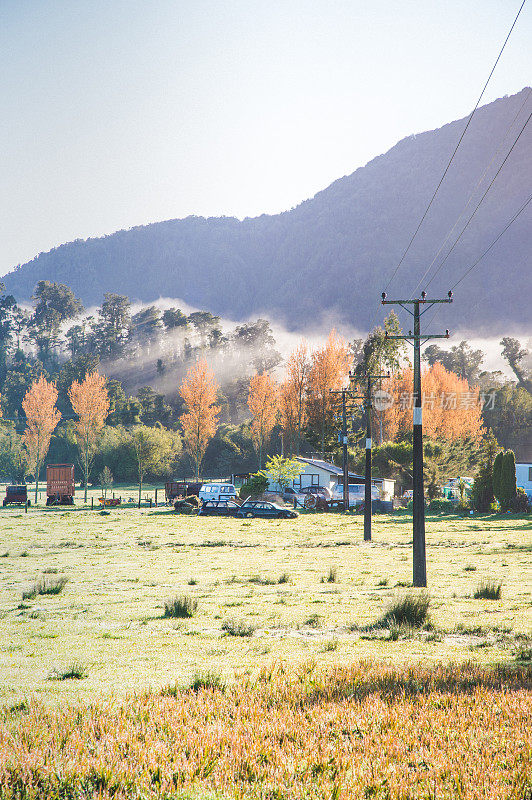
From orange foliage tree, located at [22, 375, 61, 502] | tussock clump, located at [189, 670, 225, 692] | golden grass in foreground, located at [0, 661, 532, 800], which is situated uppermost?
orange foliage tree, located at [22, 375, 61, 502]

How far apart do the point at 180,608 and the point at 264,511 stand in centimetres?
3315

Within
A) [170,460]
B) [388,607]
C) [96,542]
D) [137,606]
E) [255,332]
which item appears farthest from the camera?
[255,332]

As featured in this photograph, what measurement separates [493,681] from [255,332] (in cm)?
14056

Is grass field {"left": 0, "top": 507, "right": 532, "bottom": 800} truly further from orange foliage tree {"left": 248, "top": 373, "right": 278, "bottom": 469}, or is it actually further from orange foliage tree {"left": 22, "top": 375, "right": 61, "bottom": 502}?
orange foliage tree {"left": 248, "top": 373, "right": 278, "bottom": 469}

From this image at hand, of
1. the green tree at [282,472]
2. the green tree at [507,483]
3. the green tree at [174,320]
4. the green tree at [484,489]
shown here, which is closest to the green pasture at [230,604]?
the green tree at [507,483]

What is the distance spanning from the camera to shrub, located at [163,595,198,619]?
1370 centimetres

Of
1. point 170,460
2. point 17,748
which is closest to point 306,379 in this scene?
point 170,460

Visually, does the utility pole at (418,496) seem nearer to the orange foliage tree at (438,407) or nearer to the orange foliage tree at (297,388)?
the orange foliage tree at (438,407)

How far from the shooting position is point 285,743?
600cm

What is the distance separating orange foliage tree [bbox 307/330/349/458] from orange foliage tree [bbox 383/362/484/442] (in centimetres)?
994

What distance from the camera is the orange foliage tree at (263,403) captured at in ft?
287

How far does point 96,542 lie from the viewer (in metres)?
31.2

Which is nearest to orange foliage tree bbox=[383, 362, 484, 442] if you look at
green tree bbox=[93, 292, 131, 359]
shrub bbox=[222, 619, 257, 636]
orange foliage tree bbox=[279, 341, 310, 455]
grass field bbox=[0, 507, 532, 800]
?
orange foliage tree bbox=[279, 341, 310, 455]

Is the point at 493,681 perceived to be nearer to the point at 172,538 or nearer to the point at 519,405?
the point at 172,538
